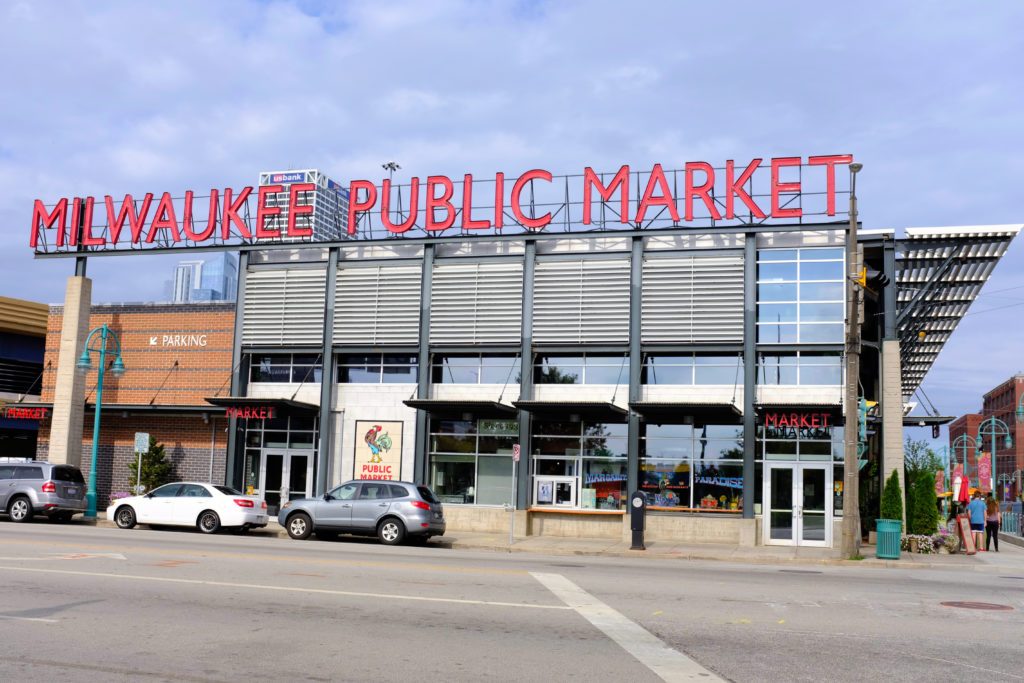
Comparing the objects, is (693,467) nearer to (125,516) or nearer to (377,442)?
(377,442)

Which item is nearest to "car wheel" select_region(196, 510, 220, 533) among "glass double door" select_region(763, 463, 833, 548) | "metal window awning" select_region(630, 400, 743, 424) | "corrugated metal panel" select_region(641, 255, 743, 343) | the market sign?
"metal window awning" select_region(630, 400, 743, 424)

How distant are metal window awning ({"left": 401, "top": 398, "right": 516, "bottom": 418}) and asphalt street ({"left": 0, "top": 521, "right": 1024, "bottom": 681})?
907 cm

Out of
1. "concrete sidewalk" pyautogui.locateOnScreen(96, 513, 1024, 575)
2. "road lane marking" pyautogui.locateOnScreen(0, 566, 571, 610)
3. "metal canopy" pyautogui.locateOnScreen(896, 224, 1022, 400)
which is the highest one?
"metal canopy" pyautogui.locateOnScreen(896, 224, 1022, 400)

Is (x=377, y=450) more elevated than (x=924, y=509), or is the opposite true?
(x=377, y=450)

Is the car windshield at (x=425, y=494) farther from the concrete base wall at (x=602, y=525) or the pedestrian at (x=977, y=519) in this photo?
the pedestrian at (x=977, y=519)

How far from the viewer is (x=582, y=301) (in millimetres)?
27969

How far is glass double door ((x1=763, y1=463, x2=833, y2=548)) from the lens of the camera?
84.1ft

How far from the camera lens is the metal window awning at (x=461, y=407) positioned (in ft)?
86.3

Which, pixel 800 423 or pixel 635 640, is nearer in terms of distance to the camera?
pixel 635 640

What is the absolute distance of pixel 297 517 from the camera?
2408 centimetres

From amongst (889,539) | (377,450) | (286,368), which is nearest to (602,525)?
(377,450)

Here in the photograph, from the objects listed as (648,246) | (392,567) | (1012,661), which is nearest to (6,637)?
(392,567)

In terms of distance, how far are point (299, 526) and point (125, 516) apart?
5.50m

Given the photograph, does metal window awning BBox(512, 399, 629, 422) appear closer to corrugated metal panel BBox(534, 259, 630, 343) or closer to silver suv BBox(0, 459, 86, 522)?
corrugated metal panel BBox(534, 259, 630, 343)
